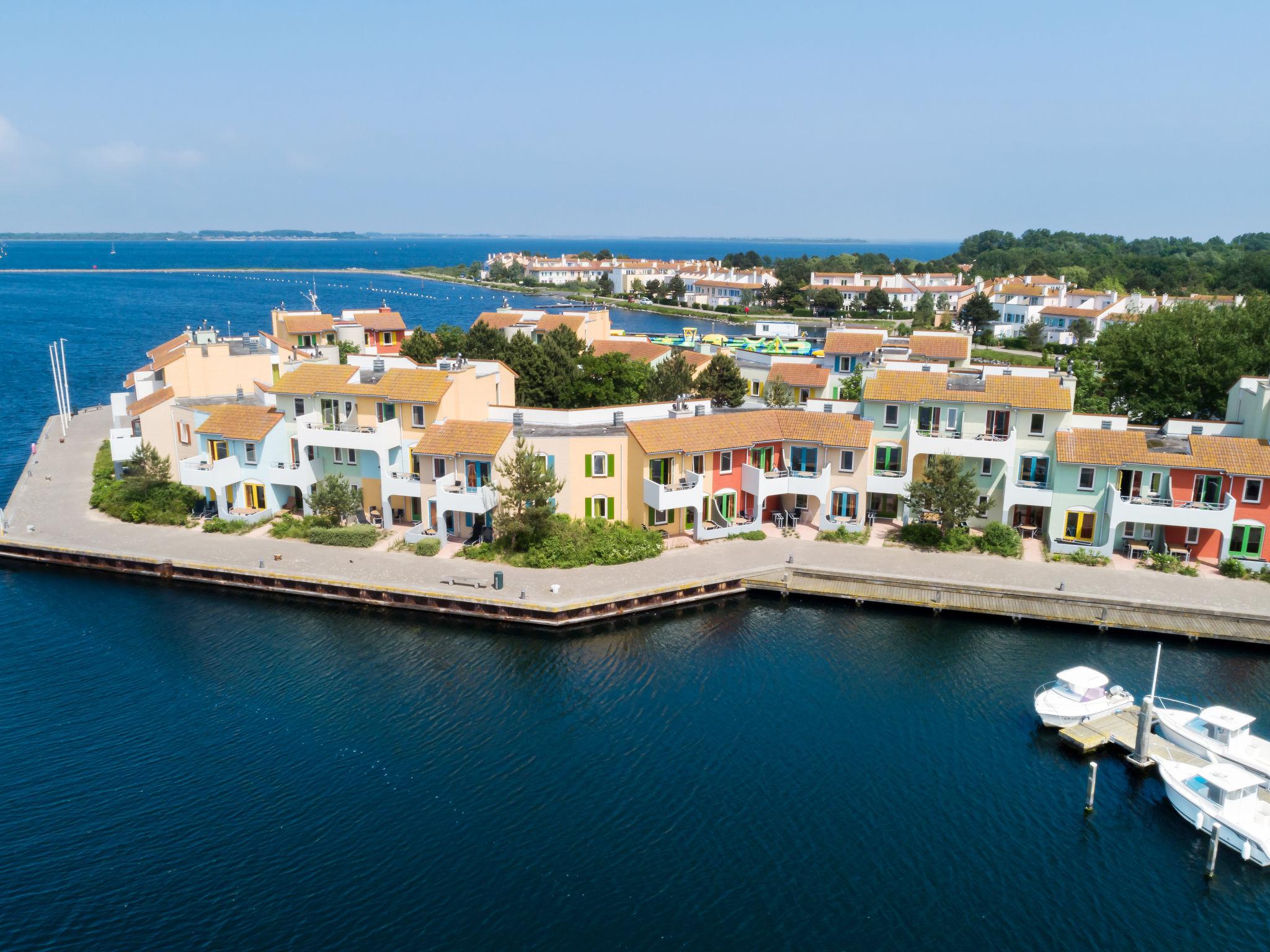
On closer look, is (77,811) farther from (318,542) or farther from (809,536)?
(809,536)

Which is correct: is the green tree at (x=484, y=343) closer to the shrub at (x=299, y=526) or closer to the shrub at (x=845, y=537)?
the shrub at (x=299, y=526)

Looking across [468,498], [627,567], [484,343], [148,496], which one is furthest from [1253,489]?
[148,496]

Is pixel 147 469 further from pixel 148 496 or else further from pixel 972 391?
pixel 972 391

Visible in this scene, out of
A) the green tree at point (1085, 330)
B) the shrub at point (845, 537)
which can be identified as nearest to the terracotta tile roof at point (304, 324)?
the shrub at point (845, 537)

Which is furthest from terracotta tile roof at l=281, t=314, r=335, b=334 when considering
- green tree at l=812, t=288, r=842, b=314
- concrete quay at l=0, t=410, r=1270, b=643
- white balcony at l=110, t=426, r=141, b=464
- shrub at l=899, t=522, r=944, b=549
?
green tree at l=812, t=288, r=842, b=314

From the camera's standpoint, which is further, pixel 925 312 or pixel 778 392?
pixel 925 312
